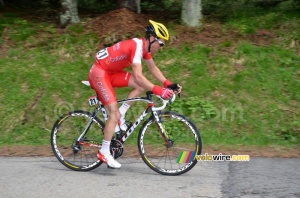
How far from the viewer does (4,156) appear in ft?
23.2

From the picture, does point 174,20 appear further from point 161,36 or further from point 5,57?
point 161,36

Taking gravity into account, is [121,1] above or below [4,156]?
above

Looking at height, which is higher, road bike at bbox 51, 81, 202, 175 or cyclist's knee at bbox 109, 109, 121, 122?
cyclist's knee at bbox 109, 109, 121, 122

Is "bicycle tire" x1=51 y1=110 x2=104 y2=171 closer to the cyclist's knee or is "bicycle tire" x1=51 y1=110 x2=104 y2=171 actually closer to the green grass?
the cyclist's knee

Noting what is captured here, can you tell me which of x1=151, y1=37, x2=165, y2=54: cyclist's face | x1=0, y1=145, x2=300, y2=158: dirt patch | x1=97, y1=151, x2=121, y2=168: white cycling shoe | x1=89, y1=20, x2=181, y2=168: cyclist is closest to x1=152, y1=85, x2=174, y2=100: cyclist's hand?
x1=89, y1=20, x2=181, y2=168: cyclist

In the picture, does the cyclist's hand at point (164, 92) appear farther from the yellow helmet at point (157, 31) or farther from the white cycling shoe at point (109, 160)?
the white cycling shoe at point (109, 160)

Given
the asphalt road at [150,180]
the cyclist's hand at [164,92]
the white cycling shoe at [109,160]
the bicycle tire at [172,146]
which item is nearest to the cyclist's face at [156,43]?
the cyclist's hand at [164,92]

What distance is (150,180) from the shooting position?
19.3ft

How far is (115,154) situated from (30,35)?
5.22m

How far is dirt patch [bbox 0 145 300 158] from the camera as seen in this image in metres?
6.79

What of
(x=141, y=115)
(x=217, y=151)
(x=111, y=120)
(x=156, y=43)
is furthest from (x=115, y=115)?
(x=217, y=151)

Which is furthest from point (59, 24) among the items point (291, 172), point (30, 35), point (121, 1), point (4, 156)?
point (291, 172)

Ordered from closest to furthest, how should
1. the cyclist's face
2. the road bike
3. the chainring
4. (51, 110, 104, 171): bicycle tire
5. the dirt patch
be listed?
the cyclist's face < the road bike < the chainring < (51, 110, 104, 171): bicycle tire < the dirt patch

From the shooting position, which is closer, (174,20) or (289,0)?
(174,20)
